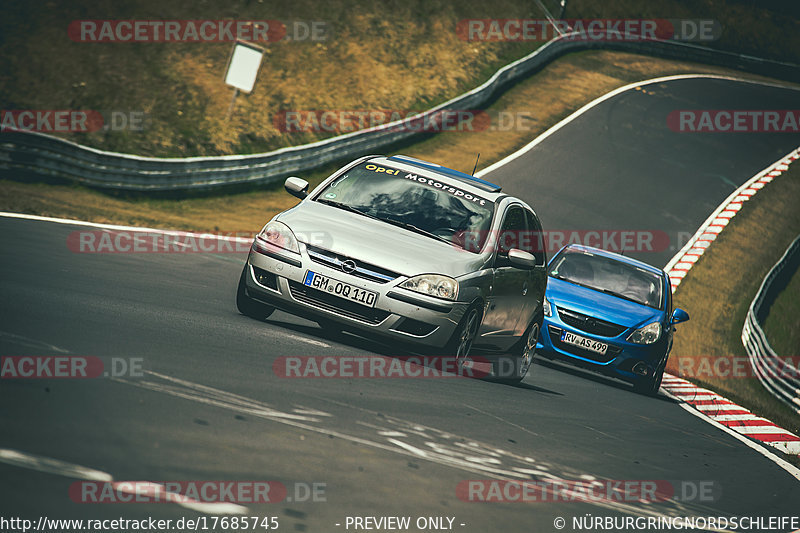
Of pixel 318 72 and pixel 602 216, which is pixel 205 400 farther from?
pixel 318 72

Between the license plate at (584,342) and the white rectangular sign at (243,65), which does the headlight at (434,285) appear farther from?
the white rectangular sign at (243,65)

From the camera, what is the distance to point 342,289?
27.2ft

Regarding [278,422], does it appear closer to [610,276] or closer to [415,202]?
[415,202]

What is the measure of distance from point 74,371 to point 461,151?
24016 mm

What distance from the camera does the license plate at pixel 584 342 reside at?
491 inches

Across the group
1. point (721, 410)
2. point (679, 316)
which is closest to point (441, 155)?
point (679, 316)

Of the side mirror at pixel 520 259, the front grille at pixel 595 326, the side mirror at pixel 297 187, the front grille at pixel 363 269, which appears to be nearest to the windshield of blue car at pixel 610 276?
the front grille at pixel 595 326

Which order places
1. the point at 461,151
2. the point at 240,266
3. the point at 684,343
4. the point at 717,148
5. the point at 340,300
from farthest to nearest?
the point at 717,148 < the point at 461,151 < the point at 684,343 < the point at 240,266 < the point at 340,300

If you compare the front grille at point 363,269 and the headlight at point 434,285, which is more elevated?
the front grille at point 363,269

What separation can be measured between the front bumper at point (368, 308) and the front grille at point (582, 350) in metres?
4.27

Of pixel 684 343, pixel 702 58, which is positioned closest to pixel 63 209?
pixel 684 343

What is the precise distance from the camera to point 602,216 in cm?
2597

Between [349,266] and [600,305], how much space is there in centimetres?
554

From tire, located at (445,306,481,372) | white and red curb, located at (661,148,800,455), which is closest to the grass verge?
white and red curb, located at (661,148,800,455)
